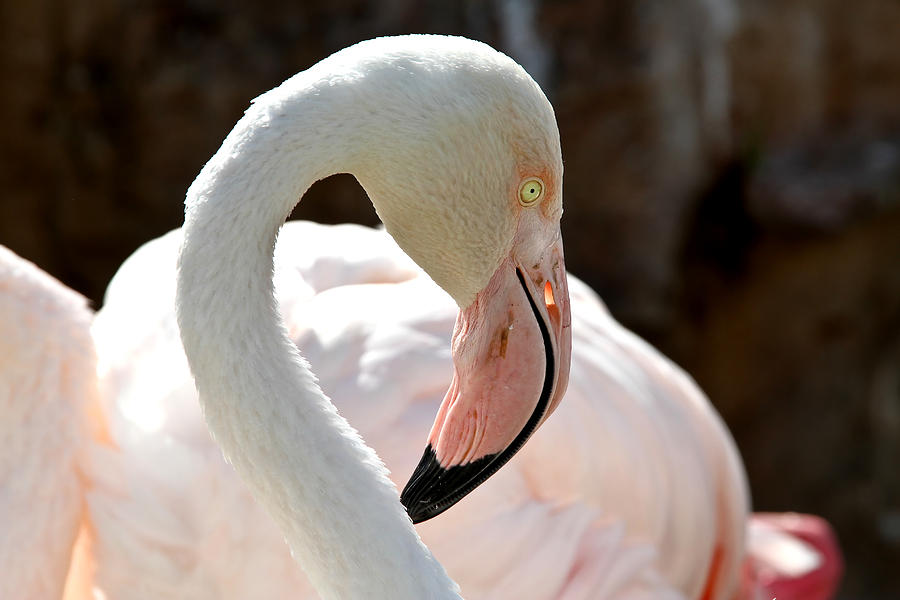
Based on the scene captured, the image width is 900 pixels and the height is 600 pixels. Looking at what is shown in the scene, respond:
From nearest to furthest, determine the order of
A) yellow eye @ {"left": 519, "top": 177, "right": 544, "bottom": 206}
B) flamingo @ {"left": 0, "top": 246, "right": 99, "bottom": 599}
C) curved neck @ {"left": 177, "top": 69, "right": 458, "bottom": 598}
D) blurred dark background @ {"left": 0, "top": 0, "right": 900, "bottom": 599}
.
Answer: curved neck @ {"left": 177, "top": 69, "right": 458, "bottom": 598}, yellow eye @ {"left": 519, "top": 177, "right": 544, "bottom": 206}, flamingo @ {"left": 0, "top": 246, "right": 99, "bottom": 599}, blurred dark background @ {"left": 0, "top": 0, "right": 900, "bottom": 599}

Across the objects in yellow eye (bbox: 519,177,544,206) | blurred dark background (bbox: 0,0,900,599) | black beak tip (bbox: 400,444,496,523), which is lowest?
blurred dark background (bbox: 0,0,900,599)

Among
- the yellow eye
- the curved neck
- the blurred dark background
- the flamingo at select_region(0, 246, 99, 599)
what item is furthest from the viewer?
the blurred dark background

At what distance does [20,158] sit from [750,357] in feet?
10.7

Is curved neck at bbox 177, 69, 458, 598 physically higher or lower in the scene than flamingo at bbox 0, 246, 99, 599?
higher

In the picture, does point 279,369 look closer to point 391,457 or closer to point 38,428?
point 391,457

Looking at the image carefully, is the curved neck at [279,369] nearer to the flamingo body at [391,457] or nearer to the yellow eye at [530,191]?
the yellow eye at [530,191]

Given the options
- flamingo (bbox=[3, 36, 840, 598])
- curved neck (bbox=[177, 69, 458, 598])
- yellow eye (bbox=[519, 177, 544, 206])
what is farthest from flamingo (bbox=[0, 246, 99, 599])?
yellow eye (bbox=[519, 177, 544, 206])

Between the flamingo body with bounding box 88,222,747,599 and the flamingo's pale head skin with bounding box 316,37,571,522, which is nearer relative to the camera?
the flamingo's pale head skin with bounding box 316,37,571,522

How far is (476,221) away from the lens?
1.76 m

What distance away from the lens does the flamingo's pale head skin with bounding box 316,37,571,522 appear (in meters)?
1.62

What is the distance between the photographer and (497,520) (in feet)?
8.02

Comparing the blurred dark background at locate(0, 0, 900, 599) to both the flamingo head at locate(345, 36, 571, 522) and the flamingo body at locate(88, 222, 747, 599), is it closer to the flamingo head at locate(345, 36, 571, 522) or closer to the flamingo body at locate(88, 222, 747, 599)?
the flamingo body at locate(88, 222, 747, 599)

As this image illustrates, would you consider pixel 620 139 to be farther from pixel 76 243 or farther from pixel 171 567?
pixel 171 567

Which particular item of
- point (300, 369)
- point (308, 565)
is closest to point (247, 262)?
point (300, 369)
